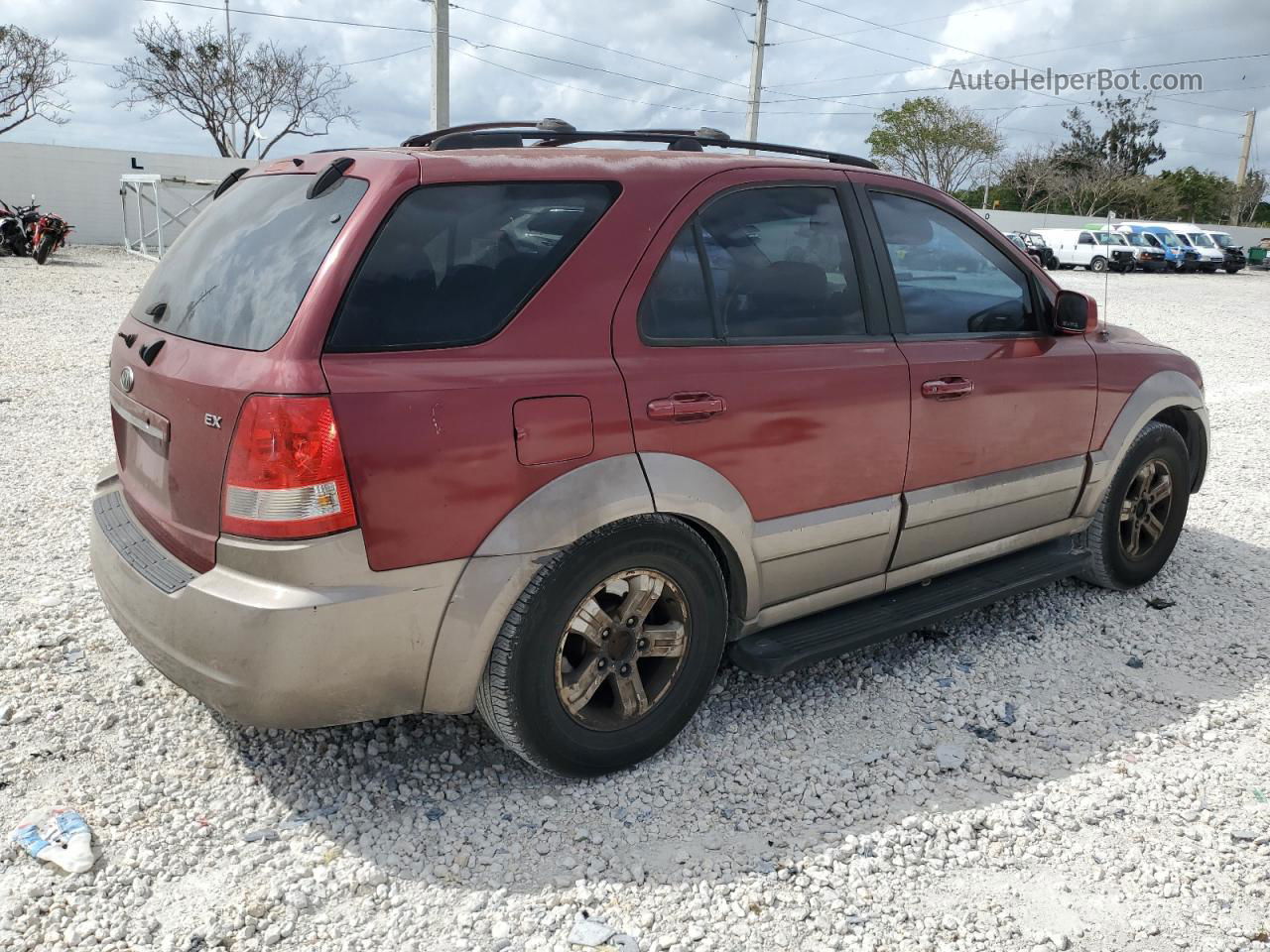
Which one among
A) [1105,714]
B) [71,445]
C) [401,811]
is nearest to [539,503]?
[401,811]

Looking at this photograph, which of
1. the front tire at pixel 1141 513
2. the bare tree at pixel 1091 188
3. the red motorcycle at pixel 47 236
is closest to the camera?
the front tire at pixel 1141 513

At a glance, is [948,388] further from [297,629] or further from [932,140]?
[932,140]

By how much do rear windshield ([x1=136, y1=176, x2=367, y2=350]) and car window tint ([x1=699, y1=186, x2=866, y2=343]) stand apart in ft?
3.66

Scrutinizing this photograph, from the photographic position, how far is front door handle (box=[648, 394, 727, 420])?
2.86 meters

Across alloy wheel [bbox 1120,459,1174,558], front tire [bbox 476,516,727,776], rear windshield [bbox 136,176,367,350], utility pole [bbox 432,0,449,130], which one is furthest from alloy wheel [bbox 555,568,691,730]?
utility pole [bbox 432,0,449,130]

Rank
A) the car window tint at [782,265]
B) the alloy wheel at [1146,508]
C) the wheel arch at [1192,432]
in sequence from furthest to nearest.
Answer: the wheel arch at [1192,432], the alloy wheel at [1146,508], the car window tint at [782,265]

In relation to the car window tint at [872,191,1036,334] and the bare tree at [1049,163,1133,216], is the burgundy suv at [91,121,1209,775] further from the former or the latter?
the bare tree at [1049,163,1133,216]

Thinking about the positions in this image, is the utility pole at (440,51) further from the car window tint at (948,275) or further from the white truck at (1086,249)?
the white truck at (1086,249)

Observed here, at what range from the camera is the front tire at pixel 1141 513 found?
4.48 m

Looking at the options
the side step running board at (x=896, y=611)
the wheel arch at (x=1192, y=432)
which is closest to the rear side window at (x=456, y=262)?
the side step running board at (x=896, y=611)

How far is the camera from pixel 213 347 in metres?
2.67

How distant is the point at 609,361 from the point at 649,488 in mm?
367

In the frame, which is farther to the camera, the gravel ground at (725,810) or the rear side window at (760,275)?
the rear side window at (760,275)

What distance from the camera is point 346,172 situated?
2.75 metres
